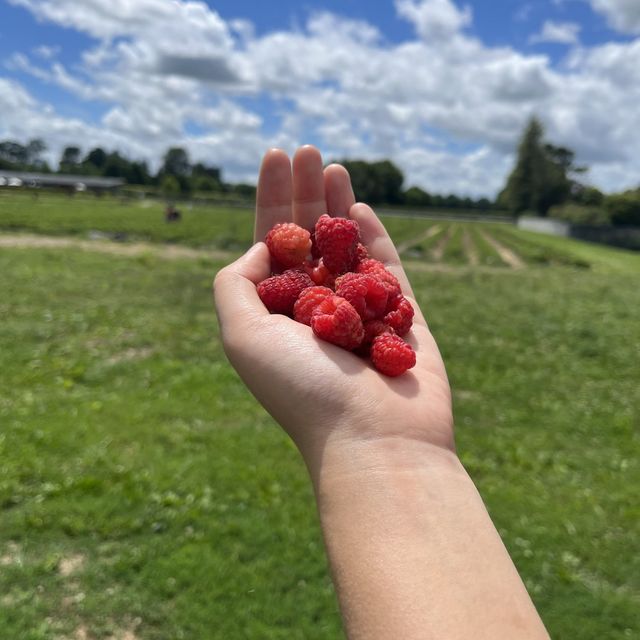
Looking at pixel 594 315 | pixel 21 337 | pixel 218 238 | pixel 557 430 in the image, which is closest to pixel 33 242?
pixel 218 238

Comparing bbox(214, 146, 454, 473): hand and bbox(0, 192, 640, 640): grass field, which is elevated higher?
bbox(214, 146, 454, 473): hand

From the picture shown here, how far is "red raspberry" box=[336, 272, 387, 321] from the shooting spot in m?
2.70

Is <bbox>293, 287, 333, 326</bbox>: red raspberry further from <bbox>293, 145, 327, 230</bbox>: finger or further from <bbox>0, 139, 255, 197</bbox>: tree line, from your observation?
<bbox>0, 139, 255, 197</bbox>: tree line

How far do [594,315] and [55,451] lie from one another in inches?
438

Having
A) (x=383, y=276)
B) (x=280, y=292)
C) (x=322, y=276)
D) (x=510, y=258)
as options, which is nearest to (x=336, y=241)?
(x=322, y=276)

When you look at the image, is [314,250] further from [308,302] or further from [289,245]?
[308,302]

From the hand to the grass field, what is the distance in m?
Answer: 1.88

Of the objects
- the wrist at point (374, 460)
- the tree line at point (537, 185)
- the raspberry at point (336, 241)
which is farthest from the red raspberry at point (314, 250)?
the tree line at point (537, 185)

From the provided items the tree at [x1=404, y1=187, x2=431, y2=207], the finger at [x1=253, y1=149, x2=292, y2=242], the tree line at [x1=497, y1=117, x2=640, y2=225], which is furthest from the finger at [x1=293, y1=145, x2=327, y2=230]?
the tree at [x1=404, y1=187, x2=431, y2=207]

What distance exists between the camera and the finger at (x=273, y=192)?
3490 mm

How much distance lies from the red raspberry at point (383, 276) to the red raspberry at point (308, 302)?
10.8 inches

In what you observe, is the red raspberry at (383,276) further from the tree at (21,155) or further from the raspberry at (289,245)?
the tree at (21,155)

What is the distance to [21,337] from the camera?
819cm

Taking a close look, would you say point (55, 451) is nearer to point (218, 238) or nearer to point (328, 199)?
point (328, 199)
